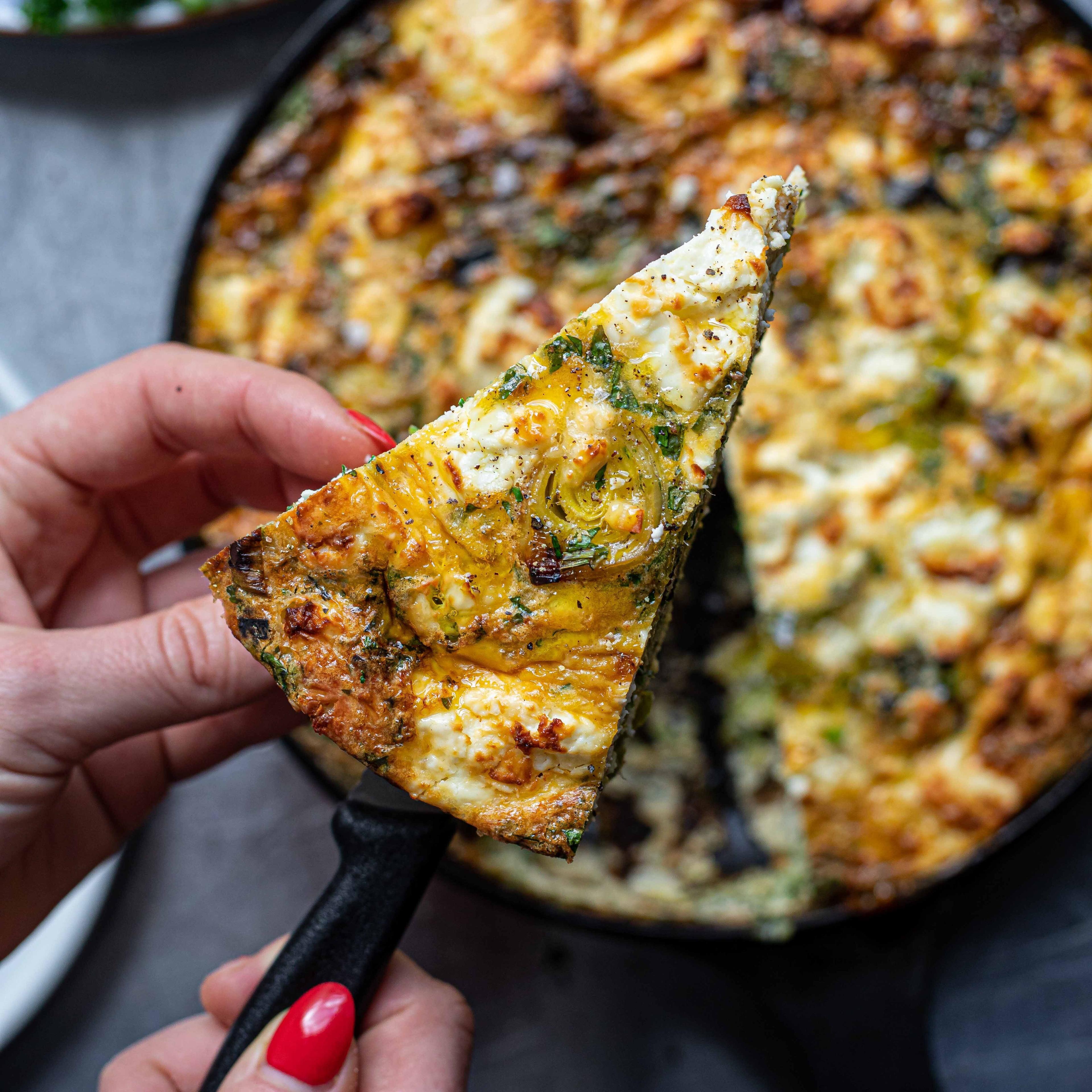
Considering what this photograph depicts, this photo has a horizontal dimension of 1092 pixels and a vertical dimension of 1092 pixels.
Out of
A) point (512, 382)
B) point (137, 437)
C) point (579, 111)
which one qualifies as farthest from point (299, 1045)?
point (579, 111)

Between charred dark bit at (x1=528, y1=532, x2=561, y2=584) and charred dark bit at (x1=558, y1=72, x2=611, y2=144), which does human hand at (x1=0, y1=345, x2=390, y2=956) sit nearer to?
charred dark bit at (x1=528, y1=532, x2=561, y2=584)

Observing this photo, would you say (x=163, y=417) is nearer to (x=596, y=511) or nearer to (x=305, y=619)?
(x=305, y=619)

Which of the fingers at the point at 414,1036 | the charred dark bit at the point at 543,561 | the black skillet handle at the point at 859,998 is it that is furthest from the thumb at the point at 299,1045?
the black skillet handle at the point at 859,998

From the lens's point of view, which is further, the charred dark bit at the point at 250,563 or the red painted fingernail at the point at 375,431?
the red painted fingernail at the point at 375,431

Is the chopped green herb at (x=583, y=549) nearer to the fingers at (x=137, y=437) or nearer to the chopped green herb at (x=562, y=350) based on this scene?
the chopped green herb at (x=562, y=350)

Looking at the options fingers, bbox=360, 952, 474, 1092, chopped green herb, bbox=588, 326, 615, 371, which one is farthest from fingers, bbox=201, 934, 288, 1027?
chopped green herb, bbox=588, 326, 615, 371

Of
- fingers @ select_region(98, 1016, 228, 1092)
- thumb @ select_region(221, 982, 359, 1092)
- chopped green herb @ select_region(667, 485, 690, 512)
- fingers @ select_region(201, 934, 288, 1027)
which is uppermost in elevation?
chopped green herb @ select_region(667, 485, 690, 512)

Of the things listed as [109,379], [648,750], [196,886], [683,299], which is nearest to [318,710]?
[683,299]
